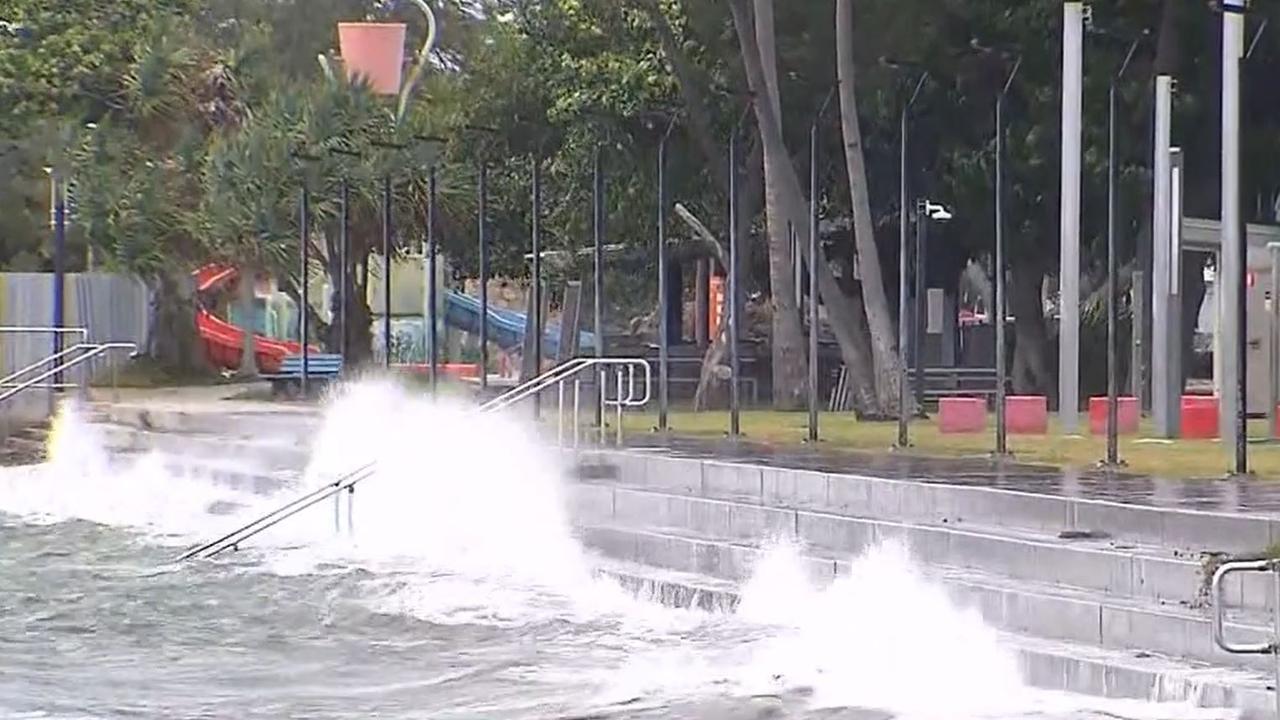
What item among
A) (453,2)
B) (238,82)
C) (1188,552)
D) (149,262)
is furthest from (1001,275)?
(453,2)

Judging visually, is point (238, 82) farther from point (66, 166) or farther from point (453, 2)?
point (453, 2)

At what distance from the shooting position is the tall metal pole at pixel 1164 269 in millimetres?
21906

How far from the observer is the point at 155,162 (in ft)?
135

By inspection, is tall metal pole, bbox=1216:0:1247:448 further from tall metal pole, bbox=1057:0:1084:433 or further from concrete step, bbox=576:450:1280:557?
concrete step, bbox=576:450:1280:557

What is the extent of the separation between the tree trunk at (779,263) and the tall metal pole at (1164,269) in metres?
5.97

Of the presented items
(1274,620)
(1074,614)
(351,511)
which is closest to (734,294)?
(351,511)

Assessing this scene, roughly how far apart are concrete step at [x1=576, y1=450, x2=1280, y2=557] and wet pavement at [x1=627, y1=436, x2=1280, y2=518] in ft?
0.50

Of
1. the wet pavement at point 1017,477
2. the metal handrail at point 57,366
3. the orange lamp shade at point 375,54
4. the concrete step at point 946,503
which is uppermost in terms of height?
the orange lamp shade at point 375,54

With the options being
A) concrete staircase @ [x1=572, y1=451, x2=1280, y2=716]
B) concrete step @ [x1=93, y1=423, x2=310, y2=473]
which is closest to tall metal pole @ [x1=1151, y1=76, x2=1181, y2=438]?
concrete staircase @ [x1=572, y1=451, x2=1280, y2=716]

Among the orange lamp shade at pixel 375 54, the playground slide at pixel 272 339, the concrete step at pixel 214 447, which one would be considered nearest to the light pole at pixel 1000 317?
the concrete step at pixel 214 447

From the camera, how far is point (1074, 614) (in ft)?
42.4

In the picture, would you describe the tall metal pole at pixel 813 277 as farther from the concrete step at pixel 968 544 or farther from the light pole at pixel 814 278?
the concrete step at pixel 968 544

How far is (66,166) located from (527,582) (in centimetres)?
2342

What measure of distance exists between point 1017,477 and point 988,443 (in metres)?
4.48
